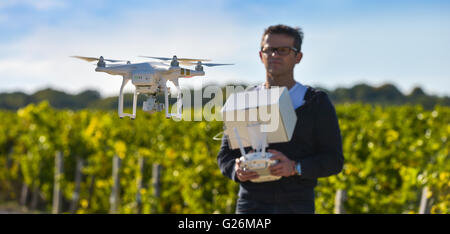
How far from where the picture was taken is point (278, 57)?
2447mm

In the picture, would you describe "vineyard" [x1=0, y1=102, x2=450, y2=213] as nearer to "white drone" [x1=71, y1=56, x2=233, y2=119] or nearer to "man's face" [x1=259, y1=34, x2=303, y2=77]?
"man's face" [x1=259, y1=34, x2=303, y2=77]

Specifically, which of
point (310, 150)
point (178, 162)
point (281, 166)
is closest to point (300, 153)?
point (310, 150)

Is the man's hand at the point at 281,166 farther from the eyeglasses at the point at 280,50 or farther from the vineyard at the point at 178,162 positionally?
the vineyard at the point at 178,162

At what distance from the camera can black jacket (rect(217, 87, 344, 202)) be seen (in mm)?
2734

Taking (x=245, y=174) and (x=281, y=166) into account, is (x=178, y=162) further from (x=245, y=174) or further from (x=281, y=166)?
(x=281, y=166)

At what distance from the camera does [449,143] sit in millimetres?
5895

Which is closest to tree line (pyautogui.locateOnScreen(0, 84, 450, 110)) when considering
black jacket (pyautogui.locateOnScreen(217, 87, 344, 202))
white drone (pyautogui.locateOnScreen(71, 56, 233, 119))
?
white drone (pyautogui.locateOnScreen(71, 56, 233, 119))

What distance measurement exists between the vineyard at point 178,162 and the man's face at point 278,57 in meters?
3.05

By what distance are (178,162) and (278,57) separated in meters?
5.36

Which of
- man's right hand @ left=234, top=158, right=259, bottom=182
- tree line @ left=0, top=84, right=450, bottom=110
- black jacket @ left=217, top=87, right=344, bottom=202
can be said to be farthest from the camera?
tree line @ left=0, top=84, right=450, bottom=110

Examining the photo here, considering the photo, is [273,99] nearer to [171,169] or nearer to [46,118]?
[171,169]

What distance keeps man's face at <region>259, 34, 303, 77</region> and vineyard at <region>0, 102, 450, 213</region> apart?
305 centimetres

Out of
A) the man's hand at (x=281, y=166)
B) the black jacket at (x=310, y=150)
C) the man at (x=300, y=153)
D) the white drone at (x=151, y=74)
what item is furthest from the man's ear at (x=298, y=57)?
the white drone at (x=151, y=74)
